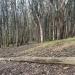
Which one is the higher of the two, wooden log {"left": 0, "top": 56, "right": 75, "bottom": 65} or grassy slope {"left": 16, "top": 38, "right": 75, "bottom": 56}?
wooden log {"left": 0, "top": 56, "right": 75, "bottom": 65}

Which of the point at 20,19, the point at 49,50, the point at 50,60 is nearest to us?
the point at 50,60

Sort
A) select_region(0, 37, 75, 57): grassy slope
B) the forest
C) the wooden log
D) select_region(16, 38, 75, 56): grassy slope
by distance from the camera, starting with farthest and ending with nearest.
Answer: the forest < select_region(16, 38, 75, 56): grassy slope < select_region(0, 37, 75, 57): grassy slope < the wooden log

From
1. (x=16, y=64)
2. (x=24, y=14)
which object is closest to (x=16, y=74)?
(x=16, y=64)

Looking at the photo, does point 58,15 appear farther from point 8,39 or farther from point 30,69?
point 8,39

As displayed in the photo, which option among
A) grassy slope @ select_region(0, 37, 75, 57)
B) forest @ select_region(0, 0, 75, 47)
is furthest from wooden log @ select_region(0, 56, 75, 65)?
forest @ select_region(0, 0, 75, 47)

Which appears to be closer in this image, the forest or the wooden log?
the wooden log

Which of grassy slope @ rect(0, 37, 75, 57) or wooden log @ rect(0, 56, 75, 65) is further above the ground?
wooden log @ rect(0, 56, 75, 65)

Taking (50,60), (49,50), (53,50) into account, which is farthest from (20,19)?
(50,60)

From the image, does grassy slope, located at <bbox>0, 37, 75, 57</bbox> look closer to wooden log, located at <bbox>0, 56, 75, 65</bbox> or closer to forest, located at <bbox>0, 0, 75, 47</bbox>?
wooden log, located at <bbox>0, 56, 75, 65</bbox>

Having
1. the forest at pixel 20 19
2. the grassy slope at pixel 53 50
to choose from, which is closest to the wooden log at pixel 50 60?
the grassy slope at pixel 53 50

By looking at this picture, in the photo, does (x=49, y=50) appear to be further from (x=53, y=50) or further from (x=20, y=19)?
(x=20, y=19)

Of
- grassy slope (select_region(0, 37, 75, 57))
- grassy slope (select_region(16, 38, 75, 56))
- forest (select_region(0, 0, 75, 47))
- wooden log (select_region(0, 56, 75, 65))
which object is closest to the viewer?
wooden log (select_region(0, 56, 75, 65))

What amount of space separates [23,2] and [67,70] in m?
27.3

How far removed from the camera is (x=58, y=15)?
734 inches
